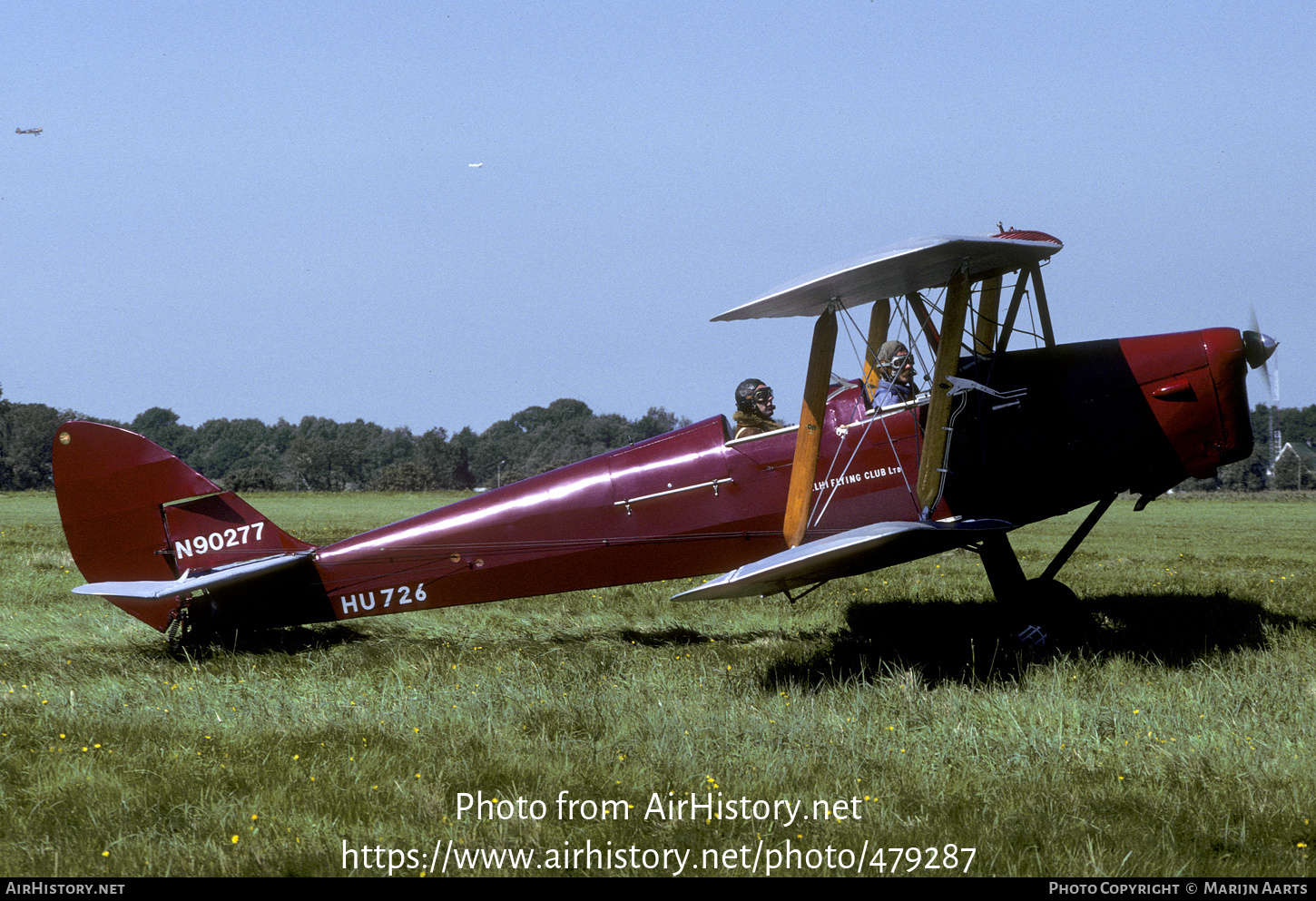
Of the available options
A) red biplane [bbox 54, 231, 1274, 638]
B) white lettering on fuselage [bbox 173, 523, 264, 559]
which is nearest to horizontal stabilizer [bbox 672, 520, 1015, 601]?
red biplane [bbox 54, 231, 1274, 638]

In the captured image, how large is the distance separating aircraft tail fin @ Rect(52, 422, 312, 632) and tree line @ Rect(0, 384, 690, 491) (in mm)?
31675

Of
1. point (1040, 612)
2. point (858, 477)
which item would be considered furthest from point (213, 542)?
point (1040, 612)

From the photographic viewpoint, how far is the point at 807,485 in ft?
20.1

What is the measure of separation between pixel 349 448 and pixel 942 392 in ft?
220

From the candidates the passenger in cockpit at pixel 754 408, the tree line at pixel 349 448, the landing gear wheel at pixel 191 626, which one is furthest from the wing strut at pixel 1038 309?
the tree line at pixel 349 448

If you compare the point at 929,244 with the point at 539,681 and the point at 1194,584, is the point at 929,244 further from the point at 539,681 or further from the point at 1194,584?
the point at 1194,584

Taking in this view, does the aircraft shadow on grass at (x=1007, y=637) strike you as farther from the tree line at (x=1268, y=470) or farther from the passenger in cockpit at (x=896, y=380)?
the tree line at (x=1268, y=470)

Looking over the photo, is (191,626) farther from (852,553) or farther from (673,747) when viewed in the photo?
(852,553)

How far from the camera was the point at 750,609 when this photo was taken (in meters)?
8.81

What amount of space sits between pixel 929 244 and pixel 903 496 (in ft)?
5.84

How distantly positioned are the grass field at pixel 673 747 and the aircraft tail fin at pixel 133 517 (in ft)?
2.20

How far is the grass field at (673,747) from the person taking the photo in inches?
142

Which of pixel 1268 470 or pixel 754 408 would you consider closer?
pixel 754 408
